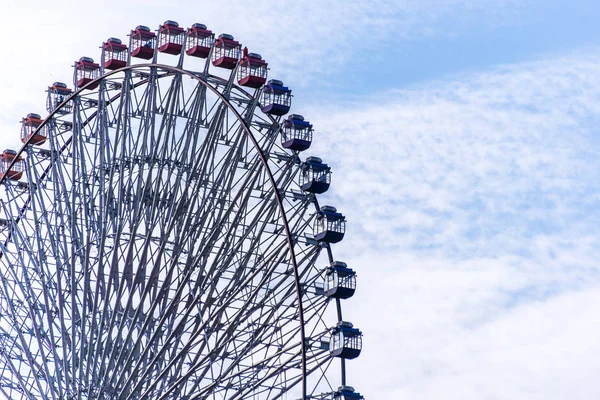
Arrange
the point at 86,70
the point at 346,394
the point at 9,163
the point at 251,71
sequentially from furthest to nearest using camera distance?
the point at 9,163
the point at 86,70
the point at 251,71
the point at 346,394

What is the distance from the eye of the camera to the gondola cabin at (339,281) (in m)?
40.6

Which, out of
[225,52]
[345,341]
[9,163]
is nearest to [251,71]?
[225,52]

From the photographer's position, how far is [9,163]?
170 ft

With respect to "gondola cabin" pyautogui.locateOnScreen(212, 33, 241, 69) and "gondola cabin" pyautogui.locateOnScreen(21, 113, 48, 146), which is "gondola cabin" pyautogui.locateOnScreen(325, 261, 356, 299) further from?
"gondola cabin" pyautogui.locateOnScreen(21, 113, 48, 146)

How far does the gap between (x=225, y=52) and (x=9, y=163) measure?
40.0 ft

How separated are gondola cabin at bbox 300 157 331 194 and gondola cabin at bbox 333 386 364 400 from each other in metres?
6.04

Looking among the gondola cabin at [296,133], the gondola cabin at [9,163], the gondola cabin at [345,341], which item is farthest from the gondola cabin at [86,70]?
the gondola cabin at [345,341]

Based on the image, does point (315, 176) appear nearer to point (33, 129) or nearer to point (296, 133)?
point (296, 133)

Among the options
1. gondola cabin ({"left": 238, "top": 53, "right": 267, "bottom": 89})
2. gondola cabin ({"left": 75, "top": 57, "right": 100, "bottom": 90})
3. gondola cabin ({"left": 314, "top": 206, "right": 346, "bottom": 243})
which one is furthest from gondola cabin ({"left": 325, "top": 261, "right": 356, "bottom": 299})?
gondola cabin ({"left": 75, "top": 57, "right": 100, "bottom": 90})

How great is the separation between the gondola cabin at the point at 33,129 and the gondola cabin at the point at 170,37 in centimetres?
775

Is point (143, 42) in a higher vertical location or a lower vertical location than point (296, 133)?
higher

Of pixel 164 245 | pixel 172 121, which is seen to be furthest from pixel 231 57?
pixel 164 245

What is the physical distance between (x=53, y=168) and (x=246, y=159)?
7.67 metres

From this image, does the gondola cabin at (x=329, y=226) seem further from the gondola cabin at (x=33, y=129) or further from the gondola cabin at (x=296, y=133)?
the gondola cabin at (x=33, y=129)
